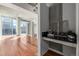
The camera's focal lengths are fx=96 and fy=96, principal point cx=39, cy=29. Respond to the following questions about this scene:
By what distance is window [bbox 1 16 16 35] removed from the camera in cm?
117

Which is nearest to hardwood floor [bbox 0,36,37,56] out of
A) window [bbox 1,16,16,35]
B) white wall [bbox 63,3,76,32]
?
window [bbox 1,16,16,35]

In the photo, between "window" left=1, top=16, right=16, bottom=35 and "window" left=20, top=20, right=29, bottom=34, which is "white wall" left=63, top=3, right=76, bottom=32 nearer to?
"window" left=20, top=20, right=29, bottom=34

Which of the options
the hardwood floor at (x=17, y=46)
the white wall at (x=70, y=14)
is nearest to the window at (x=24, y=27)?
the hardwood floor at (x=17, y=46)

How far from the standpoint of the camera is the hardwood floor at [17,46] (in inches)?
47.4

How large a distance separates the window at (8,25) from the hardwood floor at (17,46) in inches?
2.8

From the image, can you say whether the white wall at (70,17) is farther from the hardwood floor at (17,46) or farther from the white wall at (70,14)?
the hardwood floor at (17,46)

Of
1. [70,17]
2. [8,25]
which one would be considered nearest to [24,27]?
[8,25]

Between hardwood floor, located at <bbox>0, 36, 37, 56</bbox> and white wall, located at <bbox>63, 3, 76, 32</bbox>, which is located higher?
white wall, located at <bbox>63, 3, 76, 32</bbox>

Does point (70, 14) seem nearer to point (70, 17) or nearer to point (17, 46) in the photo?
point (70, 17)

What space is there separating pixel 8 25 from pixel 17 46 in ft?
0.95

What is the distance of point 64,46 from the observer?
4.24 ft

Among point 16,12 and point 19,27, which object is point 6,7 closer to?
point 16,12

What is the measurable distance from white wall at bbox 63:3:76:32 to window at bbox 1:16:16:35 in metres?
0.66

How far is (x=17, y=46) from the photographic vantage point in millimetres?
1241
